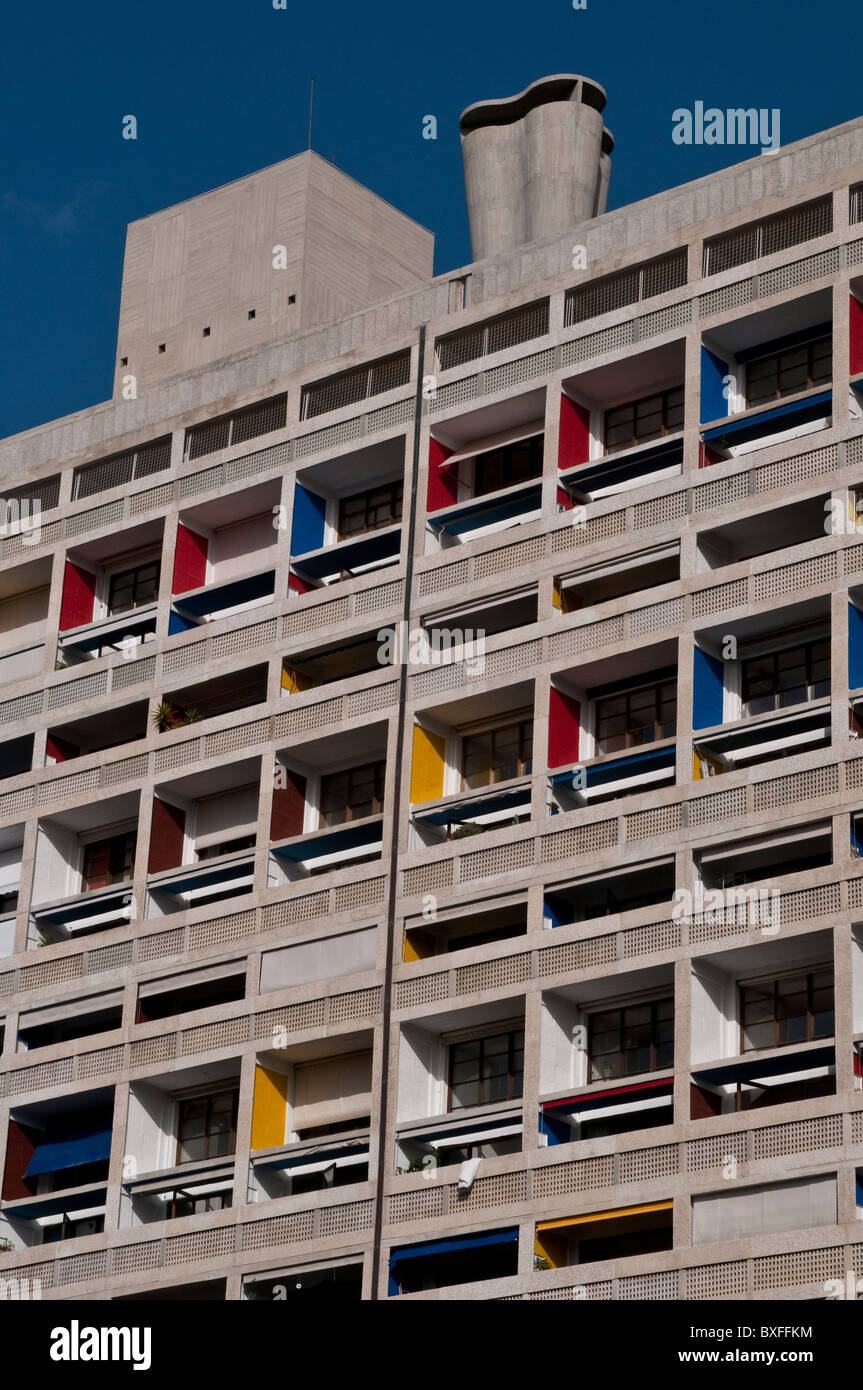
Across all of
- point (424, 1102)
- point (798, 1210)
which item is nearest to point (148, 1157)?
point (424, 1102)

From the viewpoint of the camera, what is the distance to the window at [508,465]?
162 ft

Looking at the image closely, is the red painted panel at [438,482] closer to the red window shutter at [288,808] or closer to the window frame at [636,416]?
the window frame at [636,416]

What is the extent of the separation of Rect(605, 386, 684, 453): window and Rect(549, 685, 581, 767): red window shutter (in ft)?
16.4

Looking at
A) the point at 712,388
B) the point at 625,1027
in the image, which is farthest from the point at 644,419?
the point at 625,1027

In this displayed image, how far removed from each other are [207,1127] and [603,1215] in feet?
30.3

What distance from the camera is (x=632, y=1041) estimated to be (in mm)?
43500

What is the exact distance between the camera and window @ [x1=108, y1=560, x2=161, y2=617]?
53875 mm

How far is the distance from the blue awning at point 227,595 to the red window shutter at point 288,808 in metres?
3.85

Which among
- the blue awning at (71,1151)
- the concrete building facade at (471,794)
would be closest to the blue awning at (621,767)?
the concrete building facade at (471,794)

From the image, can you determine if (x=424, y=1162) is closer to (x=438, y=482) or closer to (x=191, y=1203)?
(x=191, y=1203)

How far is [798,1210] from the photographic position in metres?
39.4
